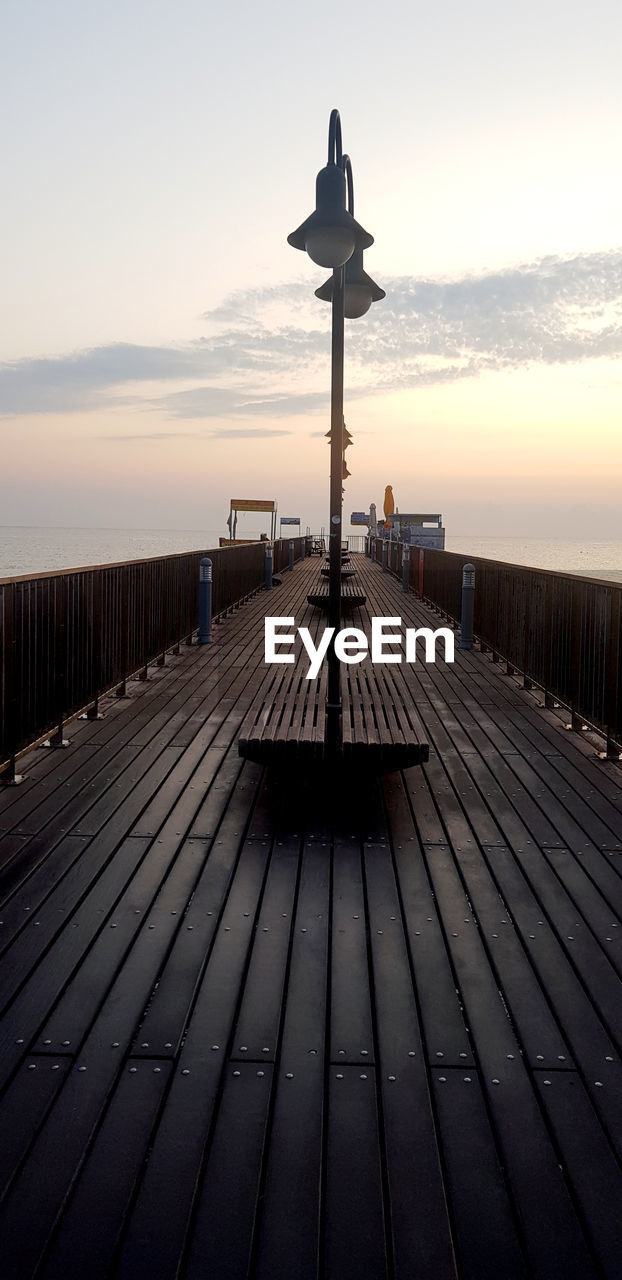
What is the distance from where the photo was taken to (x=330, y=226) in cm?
449

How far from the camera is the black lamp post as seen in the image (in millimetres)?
4555

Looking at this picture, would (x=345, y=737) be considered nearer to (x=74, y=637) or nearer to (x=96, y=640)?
(x=74, y=637)

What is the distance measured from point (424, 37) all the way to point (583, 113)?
2919mm

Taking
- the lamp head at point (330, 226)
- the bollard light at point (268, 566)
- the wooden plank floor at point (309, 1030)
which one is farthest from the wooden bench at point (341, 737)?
the bollard light at point (268, 566)

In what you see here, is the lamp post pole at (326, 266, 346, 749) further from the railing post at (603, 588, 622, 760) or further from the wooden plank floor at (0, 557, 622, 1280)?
the railing post at (603, 588, 622, 760)

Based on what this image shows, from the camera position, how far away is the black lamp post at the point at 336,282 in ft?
14.9

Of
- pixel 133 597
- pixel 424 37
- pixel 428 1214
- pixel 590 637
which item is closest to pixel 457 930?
pixel 428 1214

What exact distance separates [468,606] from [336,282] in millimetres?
7350

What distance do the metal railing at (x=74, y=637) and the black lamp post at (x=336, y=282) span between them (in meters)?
2.14

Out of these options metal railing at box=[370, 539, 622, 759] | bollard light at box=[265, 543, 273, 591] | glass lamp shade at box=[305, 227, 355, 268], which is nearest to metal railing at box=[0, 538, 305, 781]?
glass lamp shade at box=[305, 227, 355, 268]

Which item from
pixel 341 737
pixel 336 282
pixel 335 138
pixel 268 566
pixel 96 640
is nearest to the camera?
pixel 341 737

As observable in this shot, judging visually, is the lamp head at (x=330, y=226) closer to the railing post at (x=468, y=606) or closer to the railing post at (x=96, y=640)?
the railing post at (x=96, y=640)

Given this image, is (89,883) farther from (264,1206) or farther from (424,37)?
(424,37)

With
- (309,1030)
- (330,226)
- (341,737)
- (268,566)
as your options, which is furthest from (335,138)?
(268,566)
